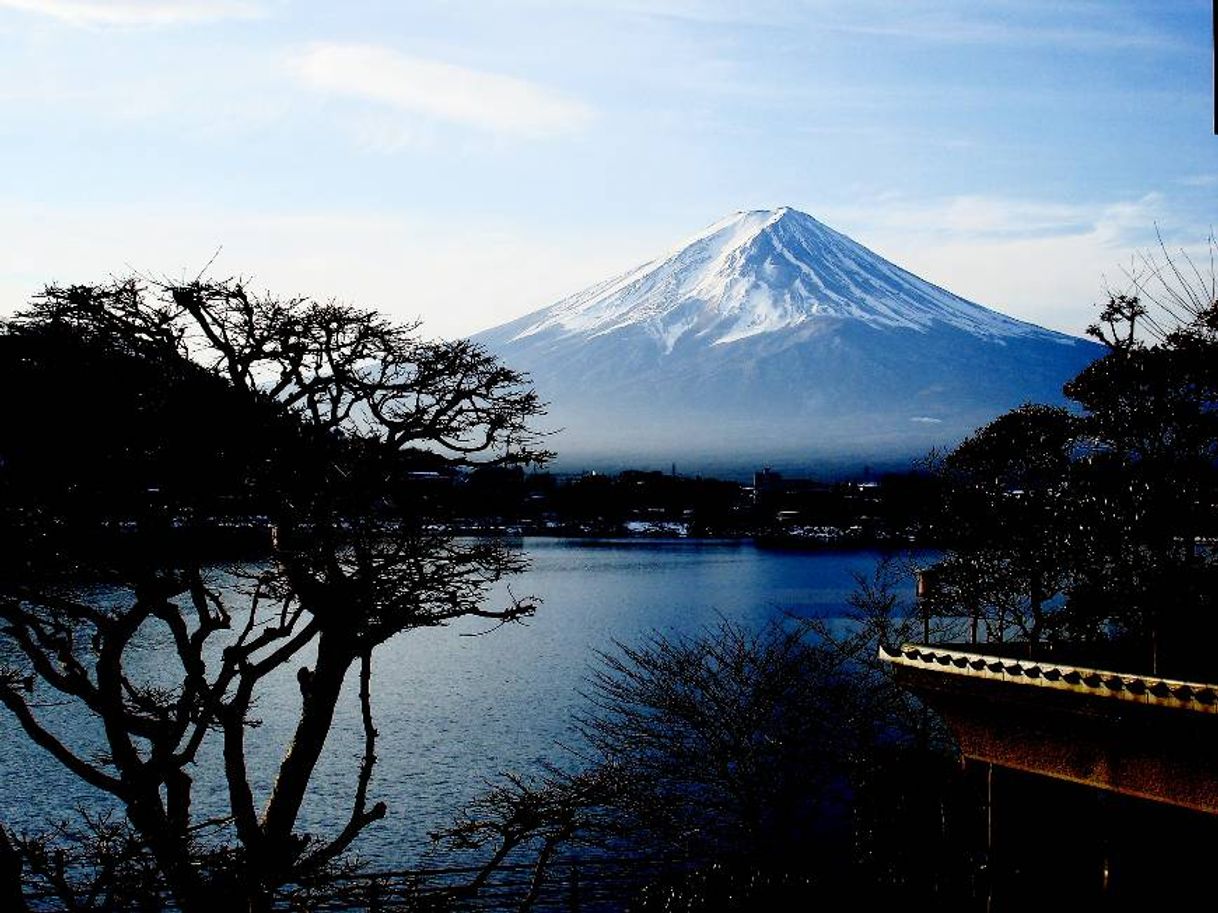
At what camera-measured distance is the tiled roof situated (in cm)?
763

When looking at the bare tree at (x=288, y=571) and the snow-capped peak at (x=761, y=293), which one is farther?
the snow-capped peak at (x=761, y=293)

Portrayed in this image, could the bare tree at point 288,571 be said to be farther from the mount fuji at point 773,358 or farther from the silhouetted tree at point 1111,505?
the mount fuji at point 773,358

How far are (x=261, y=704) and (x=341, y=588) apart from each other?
720 inches

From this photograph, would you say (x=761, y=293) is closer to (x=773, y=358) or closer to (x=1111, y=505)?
(x=773, y=358)

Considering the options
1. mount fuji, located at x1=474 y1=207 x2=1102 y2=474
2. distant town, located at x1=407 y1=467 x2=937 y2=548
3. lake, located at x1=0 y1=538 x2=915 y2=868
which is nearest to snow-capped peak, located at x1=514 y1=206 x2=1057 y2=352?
mount fuji, located at x1=474 y1=207 x2=1102 y2=474

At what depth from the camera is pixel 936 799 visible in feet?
45.9

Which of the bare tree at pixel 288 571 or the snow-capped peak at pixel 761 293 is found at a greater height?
the snow-capped peak at pixel 761 293

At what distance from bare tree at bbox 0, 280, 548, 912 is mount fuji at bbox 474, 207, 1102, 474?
460ft

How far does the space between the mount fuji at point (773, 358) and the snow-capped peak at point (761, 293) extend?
205 mm

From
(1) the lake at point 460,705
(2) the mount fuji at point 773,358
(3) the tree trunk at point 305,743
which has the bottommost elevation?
(1) the lake at point 460,705

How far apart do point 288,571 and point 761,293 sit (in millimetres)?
177855

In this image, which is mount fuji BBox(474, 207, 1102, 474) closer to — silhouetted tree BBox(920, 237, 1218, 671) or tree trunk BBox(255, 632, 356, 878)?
silhouetted tree BBox(920, 237, 1218, 671)

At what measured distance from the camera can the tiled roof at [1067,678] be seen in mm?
7633

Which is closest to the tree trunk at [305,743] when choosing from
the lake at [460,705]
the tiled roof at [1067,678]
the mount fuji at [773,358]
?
the tiled roof at [1067,678]
